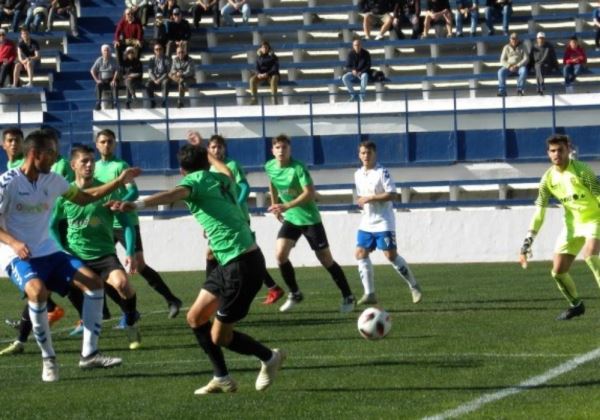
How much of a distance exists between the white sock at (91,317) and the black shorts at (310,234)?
18.0 ft

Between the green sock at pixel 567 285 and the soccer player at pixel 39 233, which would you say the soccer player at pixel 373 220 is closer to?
the green sock at pixel 567 285

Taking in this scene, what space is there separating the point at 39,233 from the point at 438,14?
23898mm

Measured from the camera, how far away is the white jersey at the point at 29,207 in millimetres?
11211

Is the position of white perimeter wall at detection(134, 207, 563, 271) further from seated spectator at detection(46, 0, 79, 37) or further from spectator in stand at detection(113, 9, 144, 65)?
seated spectator at detection(46, 0, 79, 37)

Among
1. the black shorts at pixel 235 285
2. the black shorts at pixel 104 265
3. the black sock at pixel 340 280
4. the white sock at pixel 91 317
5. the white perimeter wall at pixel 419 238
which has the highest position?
the black shorts at pixel 235 285

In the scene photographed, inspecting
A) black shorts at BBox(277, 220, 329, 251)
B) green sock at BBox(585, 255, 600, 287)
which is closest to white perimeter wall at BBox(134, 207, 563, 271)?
black shorts at BBox(277, 220, 329, 251)

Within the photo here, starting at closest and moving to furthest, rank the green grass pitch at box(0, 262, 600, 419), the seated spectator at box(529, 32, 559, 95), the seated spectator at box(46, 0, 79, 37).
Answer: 1. the green grass pitch at box(0, 262, 600, 419)
2. the seated spectator at box(529, 32, 559, 95)
3. the seated spectator at box(46, 0, 79, 37)

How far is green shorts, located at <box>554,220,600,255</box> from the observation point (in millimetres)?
14719

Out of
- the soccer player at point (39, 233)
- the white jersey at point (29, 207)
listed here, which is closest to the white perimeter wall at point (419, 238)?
the soccer player at point (39, 233)

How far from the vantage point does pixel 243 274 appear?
400 inches

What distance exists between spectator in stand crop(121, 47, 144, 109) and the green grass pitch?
1528cm

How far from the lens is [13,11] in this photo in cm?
3644

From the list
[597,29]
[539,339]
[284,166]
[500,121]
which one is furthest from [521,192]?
[539,339]

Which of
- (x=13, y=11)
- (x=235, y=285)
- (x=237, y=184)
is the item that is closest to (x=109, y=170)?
(x=237, y=184)
